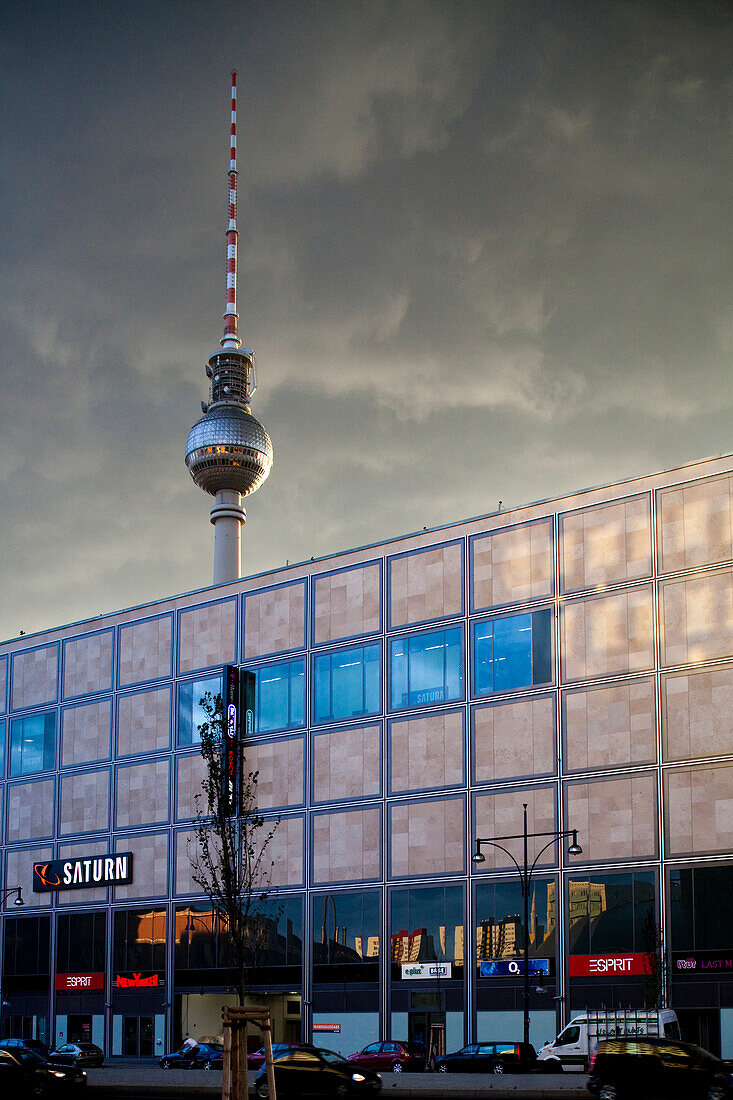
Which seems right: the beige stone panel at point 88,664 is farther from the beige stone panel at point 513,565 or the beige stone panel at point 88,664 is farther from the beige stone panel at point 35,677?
the beige stone panel at point 513,565

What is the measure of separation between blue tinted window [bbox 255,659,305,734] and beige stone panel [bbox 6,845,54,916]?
20953 mm

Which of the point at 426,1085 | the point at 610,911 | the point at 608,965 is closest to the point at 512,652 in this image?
the point at 610,911

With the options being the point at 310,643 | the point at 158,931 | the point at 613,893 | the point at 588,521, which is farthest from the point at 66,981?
the point at 588,521

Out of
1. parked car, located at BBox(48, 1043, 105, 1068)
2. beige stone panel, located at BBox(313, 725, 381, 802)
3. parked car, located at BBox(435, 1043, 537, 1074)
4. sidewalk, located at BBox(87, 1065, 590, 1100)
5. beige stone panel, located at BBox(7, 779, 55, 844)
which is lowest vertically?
parked car, located at BBox(48, 1043, 105, 1068)

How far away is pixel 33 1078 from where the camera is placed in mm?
45281

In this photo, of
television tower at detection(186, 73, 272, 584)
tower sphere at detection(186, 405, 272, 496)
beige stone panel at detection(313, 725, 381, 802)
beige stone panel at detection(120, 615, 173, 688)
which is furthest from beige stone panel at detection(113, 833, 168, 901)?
tower sphere at detection(186, 405, 272, 496)

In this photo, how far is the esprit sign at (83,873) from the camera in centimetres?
8475

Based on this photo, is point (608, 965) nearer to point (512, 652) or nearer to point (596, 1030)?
point (596, 1030)

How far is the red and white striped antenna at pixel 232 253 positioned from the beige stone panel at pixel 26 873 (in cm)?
7463

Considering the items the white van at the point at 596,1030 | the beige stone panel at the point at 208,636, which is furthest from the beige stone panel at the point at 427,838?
the beige stone panel at the point at 208,636

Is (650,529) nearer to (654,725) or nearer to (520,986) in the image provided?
(654,725)

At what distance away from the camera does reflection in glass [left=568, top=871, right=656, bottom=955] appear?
62.5 meters

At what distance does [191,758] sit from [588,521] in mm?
30488

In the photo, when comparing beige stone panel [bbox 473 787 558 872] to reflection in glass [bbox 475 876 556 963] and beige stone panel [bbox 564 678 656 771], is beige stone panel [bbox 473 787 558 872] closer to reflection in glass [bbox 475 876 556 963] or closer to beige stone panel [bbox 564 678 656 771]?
reflection in glass [bbox 475 876 556 963]
